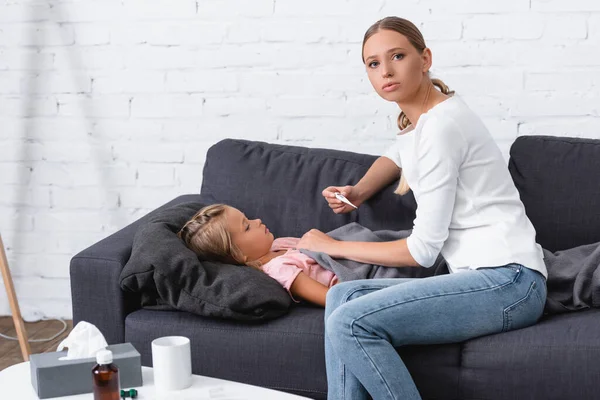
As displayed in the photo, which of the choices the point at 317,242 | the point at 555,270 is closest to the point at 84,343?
the point at 317,242

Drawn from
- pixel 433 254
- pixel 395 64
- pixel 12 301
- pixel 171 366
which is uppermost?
pixel 395 64

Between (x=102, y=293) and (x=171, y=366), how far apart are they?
2.20 feet

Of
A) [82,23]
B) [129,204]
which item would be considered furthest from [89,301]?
[82,23]

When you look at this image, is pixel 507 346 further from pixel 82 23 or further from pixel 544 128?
pixel 82 23

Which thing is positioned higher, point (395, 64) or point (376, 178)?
point (395, 64)

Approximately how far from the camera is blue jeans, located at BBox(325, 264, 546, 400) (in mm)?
1905

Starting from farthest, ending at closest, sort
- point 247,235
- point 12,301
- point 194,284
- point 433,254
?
1. point 12,301
2. point 247,235
3. point 194,284
4. point 433,254

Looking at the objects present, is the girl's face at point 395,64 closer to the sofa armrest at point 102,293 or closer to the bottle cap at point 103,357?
the sofa armrest at point 102,293

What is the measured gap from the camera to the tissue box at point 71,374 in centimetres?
165

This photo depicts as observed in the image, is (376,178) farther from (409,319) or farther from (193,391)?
(193,391)

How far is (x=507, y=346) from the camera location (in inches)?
77.3

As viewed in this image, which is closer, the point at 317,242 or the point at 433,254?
the point at 433,254

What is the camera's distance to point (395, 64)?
2.07 metres

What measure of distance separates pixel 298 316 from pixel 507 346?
0.53m
